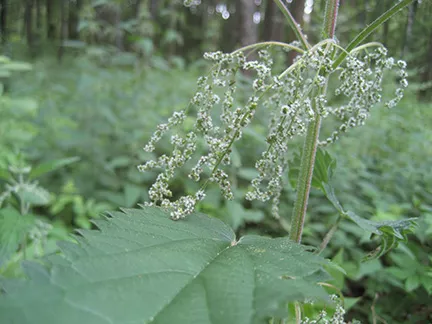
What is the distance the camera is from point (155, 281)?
0.98m

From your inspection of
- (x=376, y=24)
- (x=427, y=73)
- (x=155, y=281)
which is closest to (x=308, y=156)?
(x=376, y=24)

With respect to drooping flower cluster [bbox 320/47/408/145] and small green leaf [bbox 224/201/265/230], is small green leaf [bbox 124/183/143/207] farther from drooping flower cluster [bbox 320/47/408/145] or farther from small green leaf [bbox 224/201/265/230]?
drooping flower cluster [bbox 320/47/408/145]

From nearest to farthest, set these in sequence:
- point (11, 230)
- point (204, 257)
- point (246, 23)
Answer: point (204, 257) < point (11, 230) < point (246, 23)

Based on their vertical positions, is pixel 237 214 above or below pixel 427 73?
below

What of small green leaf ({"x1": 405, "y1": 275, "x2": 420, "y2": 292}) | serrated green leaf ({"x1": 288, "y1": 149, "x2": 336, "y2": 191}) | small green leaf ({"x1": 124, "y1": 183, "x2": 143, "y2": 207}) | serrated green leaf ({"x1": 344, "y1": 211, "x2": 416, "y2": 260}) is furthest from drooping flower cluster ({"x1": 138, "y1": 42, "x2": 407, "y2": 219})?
small green leaf ({"x1": 124, "y1": 183, "x2": 143, "y2": 207})

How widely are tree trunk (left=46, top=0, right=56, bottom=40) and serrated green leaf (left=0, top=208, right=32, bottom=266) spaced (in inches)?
853

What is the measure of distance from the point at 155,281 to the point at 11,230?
1.31m

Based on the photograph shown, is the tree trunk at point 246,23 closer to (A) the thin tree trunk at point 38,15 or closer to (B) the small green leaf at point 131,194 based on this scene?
(B) the small green leaf at point 131,194

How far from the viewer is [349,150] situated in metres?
4.82

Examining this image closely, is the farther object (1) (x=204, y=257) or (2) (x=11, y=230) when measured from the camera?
(2) (x=11, y=230)

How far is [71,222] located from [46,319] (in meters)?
3.58

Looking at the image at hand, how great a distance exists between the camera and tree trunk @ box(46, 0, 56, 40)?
21.0 meters

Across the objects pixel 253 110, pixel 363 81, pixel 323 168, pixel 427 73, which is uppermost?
pixel 427 73

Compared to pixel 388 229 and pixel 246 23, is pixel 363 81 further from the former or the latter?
pixel 246 23
